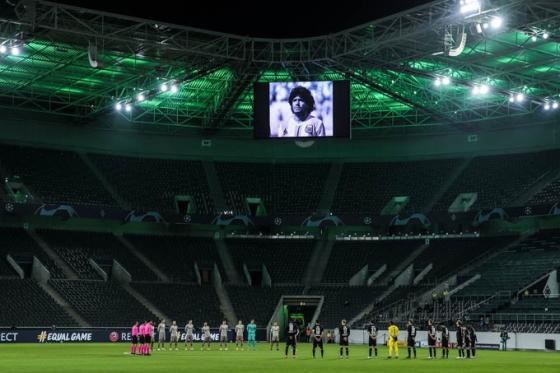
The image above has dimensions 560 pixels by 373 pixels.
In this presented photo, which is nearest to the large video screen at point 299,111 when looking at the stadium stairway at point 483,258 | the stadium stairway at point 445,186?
the stadium stairway at point 483,258

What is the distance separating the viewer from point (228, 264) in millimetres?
78375

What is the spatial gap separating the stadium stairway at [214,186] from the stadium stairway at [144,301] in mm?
11830

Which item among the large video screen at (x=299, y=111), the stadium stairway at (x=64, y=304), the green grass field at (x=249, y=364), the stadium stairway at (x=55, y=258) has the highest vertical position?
the large video screen at (x=299, y=111)

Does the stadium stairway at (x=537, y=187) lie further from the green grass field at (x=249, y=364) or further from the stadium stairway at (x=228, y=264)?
the green grass field at (x=249, y=364)

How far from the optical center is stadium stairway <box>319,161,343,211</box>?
81500mm

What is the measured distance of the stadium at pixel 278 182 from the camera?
184 feet

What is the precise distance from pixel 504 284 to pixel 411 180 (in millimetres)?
17247

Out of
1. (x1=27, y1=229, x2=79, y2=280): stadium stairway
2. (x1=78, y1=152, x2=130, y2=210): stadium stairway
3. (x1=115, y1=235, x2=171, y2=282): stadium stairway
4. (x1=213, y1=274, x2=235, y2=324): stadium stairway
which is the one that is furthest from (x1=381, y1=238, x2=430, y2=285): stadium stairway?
(x1=27, y1=229, x2=79, y2=280): stadium stairway

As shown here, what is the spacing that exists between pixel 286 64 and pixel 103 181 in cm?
2359

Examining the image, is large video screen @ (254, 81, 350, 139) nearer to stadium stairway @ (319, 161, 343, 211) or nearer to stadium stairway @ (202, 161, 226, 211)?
stadium stairway @ (202, 161, 226, 211)

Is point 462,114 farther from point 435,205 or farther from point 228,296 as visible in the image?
point 228,296

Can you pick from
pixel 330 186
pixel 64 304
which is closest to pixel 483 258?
pixel 330 186

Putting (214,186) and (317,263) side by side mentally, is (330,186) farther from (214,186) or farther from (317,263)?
(214,186)

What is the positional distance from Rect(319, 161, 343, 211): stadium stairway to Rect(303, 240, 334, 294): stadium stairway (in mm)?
3396
